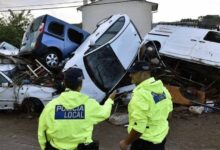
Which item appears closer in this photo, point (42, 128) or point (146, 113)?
point (42, 128)

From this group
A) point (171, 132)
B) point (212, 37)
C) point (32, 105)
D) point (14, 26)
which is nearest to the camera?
point (171, 132)

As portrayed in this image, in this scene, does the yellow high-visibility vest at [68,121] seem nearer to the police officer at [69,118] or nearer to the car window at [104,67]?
the police officer at [69,118]

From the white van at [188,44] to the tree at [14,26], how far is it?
2136 cm

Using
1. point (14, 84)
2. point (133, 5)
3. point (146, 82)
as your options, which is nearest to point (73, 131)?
point (146, 82)

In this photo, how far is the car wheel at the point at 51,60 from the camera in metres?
13.6

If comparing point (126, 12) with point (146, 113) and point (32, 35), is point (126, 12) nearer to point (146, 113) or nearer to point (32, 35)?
point (32, 35)

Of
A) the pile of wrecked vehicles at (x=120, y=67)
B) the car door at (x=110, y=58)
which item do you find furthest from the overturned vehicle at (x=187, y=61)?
the car door at (x=110, y=58)

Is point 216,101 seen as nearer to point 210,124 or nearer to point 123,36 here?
point 210,124

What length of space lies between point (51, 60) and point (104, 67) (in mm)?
2311

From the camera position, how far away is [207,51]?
42.0 feet

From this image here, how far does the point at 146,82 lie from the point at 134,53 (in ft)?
25.4

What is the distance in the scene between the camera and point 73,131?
13.1 feet

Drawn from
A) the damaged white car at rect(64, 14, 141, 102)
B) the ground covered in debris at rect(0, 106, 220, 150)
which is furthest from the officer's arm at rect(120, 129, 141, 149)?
the damaged white car at rect(64, 14, 141, 102)

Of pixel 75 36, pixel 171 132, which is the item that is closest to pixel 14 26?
pixel 75 36
